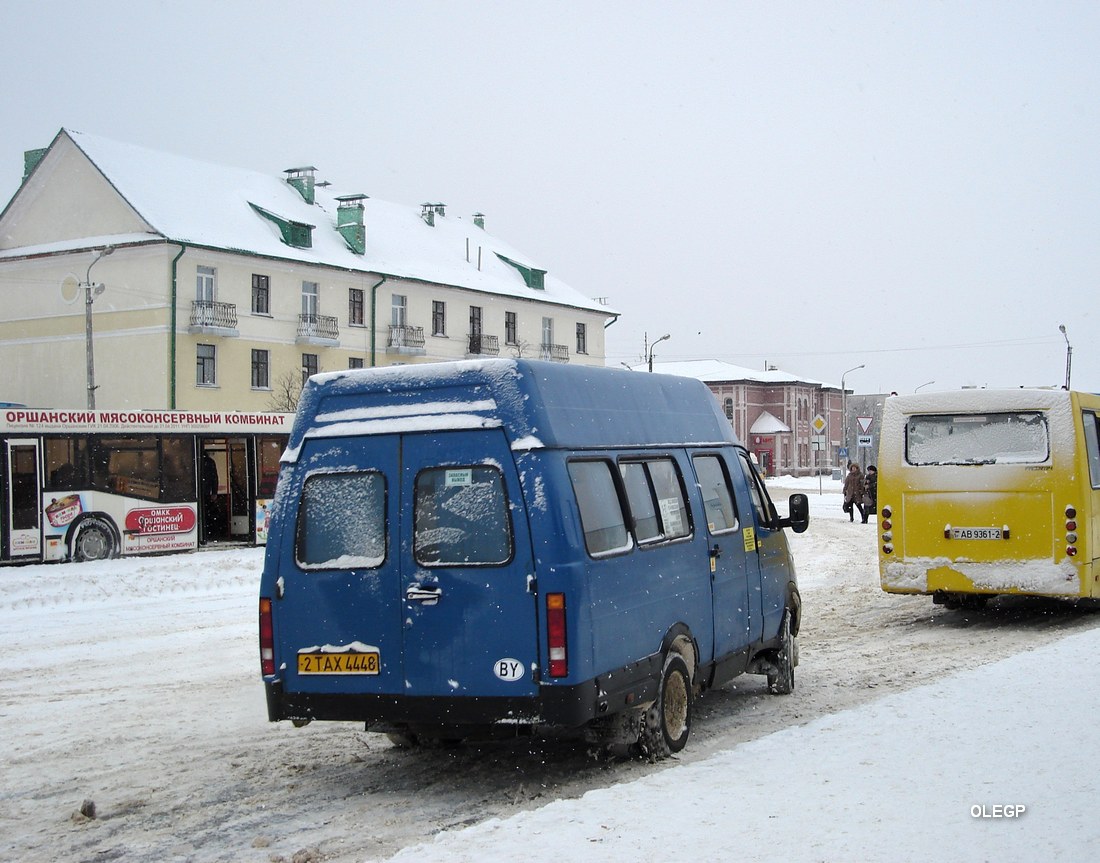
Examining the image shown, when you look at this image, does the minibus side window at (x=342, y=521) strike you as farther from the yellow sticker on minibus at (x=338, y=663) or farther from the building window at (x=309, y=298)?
the building window at (x=309, y=298)

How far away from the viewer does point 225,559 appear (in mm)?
24906

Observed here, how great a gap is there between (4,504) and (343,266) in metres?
31.9

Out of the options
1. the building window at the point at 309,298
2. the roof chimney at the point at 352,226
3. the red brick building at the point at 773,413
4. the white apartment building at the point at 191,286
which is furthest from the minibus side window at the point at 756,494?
the red brick building at the point at 773,413

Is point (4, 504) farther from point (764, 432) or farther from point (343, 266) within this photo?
point (764, 432)

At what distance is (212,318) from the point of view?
4897 centimetres

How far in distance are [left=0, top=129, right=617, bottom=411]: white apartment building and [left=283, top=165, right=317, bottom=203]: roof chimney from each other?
0.21 feet

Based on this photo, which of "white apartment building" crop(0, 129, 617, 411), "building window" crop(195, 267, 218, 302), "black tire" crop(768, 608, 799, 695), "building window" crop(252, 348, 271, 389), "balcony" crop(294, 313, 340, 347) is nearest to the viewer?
"black tire" crop(768, 608, 799, 695)

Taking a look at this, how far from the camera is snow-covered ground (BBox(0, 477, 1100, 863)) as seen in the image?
20.0 feet

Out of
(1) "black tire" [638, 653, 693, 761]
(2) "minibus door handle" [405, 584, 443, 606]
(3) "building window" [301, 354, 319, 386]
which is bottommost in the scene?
(1) "black tire" [638, 653, 693, 761]

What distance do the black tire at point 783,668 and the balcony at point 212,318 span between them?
4096 centimetres

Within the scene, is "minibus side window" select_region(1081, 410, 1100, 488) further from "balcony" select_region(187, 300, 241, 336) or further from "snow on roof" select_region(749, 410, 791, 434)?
"snow on roof" select_region(749, 410, 791, 434)

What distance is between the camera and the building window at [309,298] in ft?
177

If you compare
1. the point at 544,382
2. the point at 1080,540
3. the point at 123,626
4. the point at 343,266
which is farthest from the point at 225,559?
the point at 343,266

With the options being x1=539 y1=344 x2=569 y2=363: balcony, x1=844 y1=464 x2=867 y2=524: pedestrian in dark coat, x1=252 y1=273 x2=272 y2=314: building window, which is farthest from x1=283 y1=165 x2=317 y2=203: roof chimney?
x1=844 y1=464 x2=867 y2=524: pedestrian in dark coat
